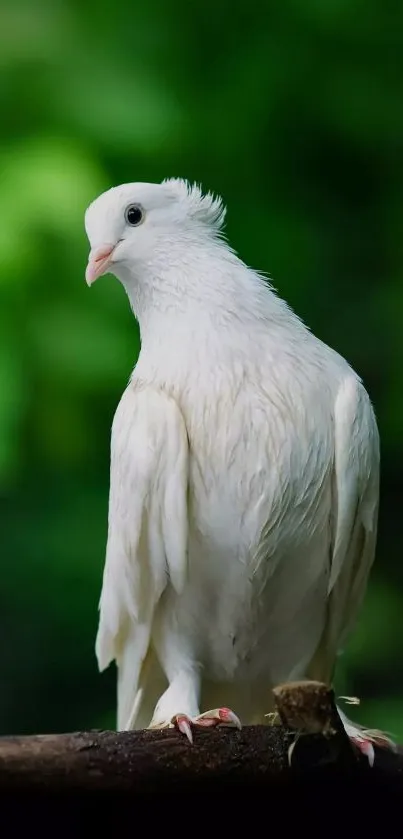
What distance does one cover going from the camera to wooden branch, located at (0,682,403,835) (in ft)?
2.43

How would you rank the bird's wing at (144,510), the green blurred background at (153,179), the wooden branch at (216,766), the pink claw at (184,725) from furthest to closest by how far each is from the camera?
the green blurred background at (153,179) < the bird's wing at (144,510) < the pink claw at (184,725) < the wooden branch at (216,766)

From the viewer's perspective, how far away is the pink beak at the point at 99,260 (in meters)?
1.03

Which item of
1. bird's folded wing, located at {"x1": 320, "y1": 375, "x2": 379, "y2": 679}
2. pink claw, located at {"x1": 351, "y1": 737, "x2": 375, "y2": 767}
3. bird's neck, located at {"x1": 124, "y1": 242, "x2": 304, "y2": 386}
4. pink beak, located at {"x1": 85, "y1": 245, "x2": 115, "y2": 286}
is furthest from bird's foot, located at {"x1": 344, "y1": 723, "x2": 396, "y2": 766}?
pink beak, located at {"x1": 85, "y1": 245, "x2": 115, "y2": 286}

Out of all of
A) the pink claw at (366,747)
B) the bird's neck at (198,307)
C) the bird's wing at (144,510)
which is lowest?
the pink claw at (366,747)

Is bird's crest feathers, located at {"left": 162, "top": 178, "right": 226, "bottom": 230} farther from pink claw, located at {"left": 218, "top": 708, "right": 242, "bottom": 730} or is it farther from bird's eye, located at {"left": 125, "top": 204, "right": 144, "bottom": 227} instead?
pink claw, located at {"left": 218, "top": 708, "right": 242, "bottom": 730}

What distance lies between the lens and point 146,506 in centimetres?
99

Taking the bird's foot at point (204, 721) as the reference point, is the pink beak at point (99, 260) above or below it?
above

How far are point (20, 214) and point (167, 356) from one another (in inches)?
13.9

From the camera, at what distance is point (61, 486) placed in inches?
56.5

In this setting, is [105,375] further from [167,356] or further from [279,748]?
[279,748]

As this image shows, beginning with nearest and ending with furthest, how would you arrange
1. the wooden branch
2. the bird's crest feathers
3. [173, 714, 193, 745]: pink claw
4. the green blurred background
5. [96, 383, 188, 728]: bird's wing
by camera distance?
the wooden branch → [173, 714, 193, 745]: pink claw → [96, 383, 188, 728]: bird's wing → the bird's crest feathers → the green blurred background

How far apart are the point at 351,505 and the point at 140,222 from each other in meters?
0.33

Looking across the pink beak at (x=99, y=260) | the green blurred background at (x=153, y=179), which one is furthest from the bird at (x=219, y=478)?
the green blurred background at (x=153, y=179)

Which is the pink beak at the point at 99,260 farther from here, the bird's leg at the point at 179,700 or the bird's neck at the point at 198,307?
the bird's leg at the point at 179,700
